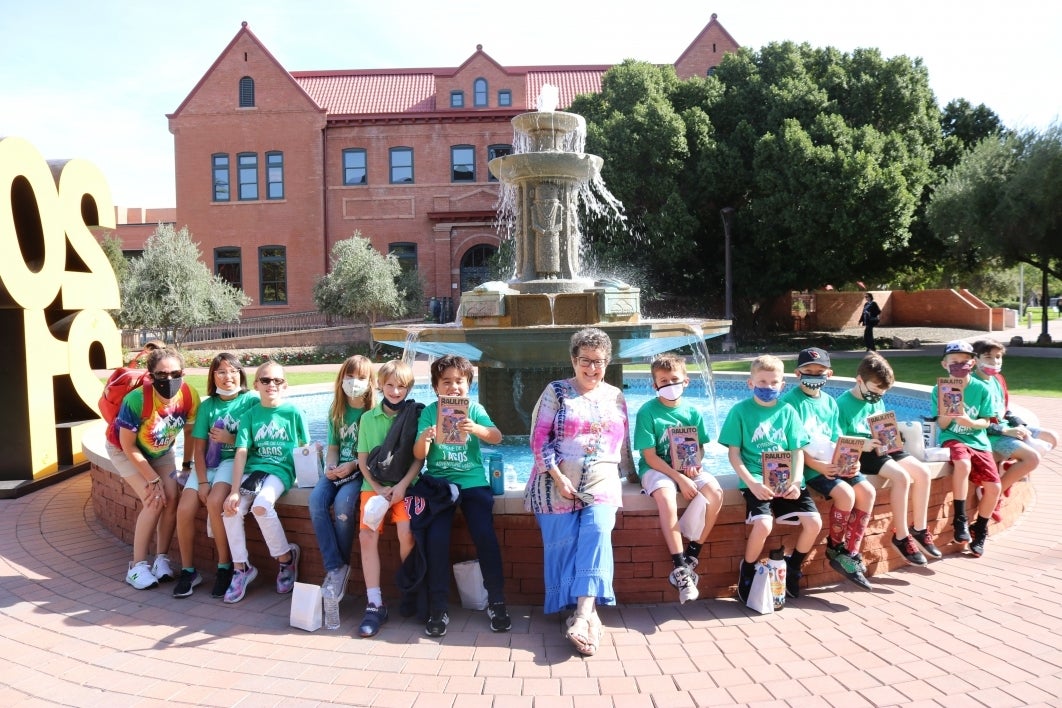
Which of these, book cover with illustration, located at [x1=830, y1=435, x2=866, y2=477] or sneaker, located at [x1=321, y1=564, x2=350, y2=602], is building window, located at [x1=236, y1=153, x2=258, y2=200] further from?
book cover with illustration, located at [x1=830, y1=435, x2=866, y2=477]

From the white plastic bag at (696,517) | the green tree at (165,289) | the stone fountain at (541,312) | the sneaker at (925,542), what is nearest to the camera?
the white plastic bag at (696,517)

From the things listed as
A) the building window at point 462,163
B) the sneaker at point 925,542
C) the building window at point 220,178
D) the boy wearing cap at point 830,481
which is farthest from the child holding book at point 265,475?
the building window at point 220,178

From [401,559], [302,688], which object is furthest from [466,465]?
[302,688]

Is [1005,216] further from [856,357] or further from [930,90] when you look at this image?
[930,90]

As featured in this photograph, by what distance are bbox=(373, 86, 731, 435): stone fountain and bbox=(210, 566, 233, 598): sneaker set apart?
3060mm

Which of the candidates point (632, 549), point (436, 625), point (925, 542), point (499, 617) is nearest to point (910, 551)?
point (925, 542)

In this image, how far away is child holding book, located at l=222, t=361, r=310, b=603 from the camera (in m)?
4.67

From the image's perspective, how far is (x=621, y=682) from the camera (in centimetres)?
355

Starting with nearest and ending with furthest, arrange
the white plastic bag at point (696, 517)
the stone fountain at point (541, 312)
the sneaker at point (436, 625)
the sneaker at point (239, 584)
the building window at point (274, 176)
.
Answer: the sneaker at point (436, 625) → the white plastic bag at point (696, 517) → the sneaker at point (239, 584) → the stone fountain at point (541, 312) → the building window at point (274, 176)

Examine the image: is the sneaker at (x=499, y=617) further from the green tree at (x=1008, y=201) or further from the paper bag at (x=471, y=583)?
the green tree at (x=1008, y=201)

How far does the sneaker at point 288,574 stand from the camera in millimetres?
4758

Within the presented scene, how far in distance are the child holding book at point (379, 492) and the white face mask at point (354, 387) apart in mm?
192

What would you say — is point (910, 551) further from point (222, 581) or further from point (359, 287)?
point (359, 287)

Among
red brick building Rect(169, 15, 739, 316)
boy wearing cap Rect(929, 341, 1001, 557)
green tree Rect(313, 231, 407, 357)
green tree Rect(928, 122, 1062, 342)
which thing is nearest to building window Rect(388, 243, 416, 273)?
red brick building Rect(169, 15, 739, 316)
